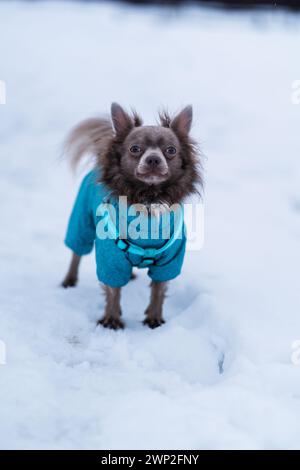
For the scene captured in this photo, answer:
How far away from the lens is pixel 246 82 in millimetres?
9359

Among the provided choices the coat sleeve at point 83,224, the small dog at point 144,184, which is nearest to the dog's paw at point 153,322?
the small dog at point 144,184

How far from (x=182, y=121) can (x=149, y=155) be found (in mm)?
511

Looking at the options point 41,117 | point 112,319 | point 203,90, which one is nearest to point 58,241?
point 112,319

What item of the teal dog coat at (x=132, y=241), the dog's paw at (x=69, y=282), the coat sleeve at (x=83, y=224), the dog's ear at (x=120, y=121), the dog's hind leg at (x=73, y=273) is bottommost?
the teal dog coat at (x=132, y=241)

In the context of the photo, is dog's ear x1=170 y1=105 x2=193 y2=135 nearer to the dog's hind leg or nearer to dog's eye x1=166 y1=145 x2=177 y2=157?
dog's eye x1=166 y1=145 x2=177 y2=157

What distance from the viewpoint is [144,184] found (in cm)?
302

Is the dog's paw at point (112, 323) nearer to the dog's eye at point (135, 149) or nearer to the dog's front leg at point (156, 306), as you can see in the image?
the dog's front leg at point (156, 306)

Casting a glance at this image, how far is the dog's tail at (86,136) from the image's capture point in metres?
3.71

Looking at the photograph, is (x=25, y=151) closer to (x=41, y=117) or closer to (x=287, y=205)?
(x=41, y=117)

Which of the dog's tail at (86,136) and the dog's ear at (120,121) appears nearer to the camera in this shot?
the dog's ear at (120,121)

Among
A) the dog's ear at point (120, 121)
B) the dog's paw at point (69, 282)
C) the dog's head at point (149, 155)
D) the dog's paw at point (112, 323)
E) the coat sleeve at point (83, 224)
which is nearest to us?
the dog's head at point (149, 155)

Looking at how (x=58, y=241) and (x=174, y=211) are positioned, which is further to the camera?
(x=58, y=241)
